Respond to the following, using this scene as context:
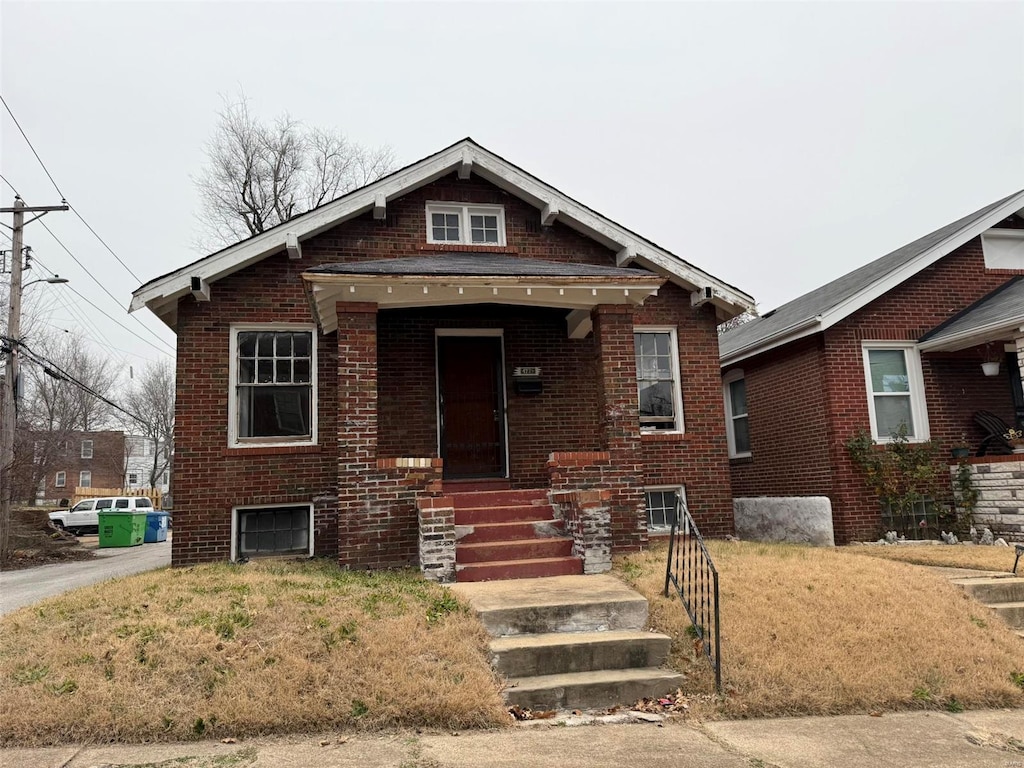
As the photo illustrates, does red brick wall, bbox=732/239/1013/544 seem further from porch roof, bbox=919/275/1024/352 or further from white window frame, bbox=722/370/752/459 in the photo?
white window frame, bbox=722/370/752/459

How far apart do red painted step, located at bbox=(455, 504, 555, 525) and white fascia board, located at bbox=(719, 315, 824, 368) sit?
532 cm

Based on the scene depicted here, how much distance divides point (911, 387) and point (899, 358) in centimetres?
49

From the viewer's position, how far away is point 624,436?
27.9ft

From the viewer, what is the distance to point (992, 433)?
11.0 m

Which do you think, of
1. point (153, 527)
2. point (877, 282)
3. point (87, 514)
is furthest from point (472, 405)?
point (87, 514)

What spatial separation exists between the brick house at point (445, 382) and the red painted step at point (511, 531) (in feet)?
0.08

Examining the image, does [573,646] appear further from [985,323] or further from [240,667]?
[985,323]

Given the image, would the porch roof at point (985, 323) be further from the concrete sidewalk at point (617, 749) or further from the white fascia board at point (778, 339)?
the concrete sidewalk at point (617, 749)

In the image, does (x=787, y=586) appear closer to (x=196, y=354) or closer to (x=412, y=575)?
(x=412, y=575)

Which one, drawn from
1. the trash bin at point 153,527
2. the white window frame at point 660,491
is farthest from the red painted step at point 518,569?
the trash bin at point 153,527

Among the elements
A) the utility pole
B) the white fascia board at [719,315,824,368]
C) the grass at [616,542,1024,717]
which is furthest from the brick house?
the utility pole

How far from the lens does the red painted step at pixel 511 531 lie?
7.76 m

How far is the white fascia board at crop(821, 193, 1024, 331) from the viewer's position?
10.7 metres

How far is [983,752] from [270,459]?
311 inches
